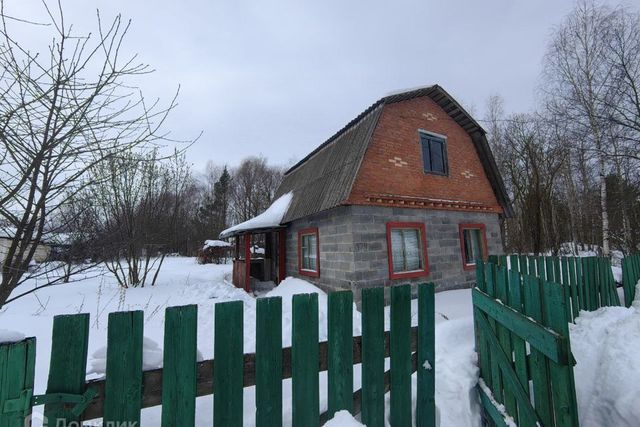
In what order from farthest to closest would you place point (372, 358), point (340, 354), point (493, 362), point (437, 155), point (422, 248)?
1. point (437, 155)
2. point (422, 248)
3. point (493, 362)
4. point (372, 358)
5. point (340, 354)

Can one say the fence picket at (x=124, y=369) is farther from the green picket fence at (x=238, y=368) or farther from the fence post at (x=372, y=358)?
the fence post at (x=372, y=358)

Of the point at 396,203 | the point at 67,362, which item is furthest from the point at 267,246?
the point at 67,362

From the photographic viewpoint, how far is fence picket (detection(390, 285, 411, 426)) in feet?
7.87

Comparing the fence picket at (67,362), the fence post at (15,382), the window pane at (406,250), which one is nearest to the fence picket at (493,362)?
the fence picket at (67,362)

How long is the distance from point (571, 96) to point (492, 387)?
16287 mm

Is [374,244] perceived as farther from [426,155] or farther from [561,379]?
[561,379]

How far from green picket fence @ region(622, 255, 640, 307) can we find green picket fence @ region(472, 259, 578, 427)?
18.9 feet

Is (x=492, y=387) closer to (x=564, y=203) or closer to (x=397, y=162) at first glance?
(x=397, y=162)

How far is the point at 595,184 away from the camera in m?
17.5

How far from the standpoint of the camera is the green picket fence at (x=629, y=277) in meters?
6.43

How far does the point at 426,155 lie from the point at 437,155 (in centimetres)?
60

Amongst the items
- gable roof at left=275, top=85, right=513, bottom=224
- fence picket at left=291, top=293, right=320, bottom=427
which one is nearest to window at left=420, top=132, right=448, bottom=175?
gable roof at left=275, top=85, right=513, bottom=224

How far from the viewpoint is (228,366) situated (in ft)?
6.28

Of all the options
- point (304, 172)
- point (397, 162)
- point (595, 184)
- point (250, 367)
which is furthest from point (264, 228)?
point (595, 184)
